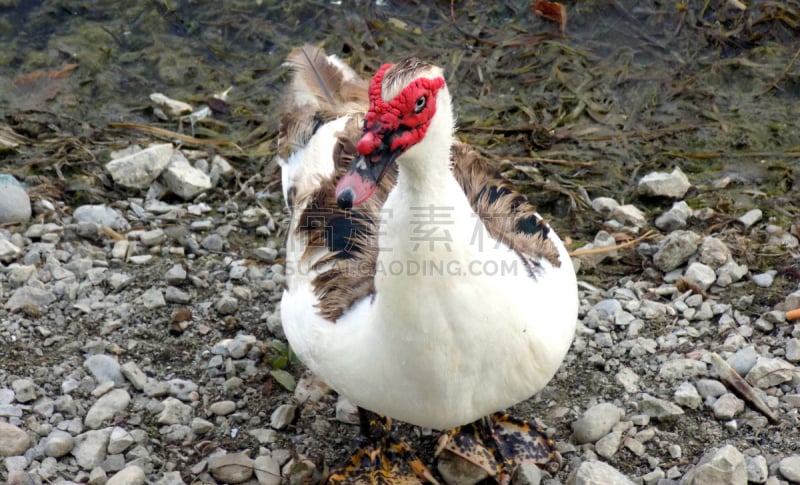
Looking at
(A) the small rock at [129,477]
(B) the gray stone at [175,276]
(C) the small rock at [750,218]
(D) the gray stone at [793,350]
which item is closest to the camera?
(A) the small rock at [129,477]

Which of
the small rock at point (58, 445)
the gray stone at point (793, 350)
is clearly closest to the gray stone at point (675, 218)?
the gray stone at point (793, 350)

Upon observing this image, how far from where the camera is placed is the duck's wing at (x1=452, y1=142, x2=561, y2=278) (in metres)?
3.73

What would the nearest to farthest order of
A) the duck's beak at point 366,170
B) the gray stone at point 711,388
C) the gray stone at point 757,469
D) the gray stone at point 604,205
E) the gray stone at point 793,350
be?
the duck's beak at point 366,170, the gray stone at point 757,469, the gray stone at point 711,388, the gray stone at point 793,350, the gray stone at point 604,205

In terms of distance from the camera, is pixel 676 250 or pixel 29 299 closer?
pixel 29 299

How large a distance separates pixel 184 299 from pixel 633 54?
3.68 m

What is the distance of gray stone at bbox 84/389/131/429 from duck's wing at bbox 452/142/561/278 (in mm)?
1763

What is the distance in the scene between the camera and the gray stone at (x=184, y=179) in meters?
5.82

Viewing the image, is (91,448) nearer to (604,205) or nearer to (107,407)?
(107,407)

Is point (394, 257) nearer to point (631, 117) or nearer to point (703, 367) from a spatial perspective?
point (703, 367)

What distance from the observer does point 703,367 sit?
428 cm

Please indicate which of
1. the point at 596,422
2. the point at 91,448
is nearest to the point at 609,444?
the point at 596,422

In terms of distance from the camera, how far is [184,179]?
5809mm

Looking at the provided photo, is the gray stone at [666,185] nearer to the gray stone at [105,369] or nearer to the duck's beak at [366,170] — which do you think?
the duck's beak at [366,170]

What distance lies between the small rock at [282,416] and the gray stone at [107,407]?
0.66 meters
